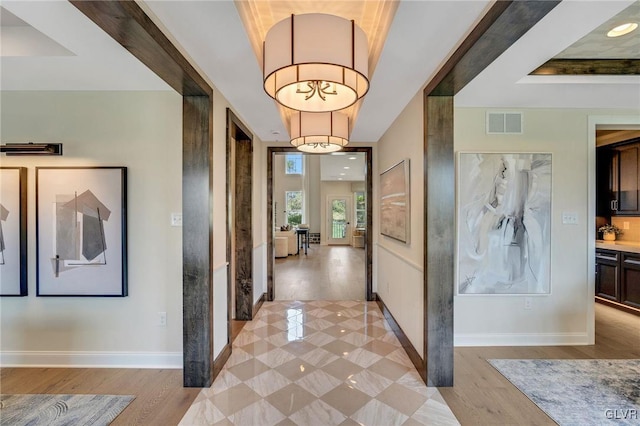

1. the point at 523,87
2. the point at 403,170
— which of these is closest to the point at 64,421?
the point at 403,170

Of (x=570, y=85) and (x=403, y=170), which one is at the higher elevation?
(x=570, y=85)

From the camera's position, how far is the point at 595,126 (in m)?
3.09

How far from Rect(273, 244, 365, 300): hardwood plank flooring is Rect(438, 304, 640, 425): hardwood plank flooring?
216 cm

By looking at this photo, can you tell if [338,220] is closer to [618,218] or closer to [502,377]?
[618,218]

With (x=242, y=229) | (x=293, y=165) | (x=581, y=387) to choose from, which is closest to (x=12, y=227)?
(x=242, y=229)

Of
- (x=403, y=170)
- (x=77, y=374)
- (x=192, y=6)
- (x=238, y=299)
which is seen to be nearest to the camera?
(x=192, y=6)

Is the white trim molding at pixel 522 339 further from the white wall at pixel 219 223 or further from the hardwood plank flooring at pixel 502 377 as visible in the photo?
the white wall at pixel 219 223

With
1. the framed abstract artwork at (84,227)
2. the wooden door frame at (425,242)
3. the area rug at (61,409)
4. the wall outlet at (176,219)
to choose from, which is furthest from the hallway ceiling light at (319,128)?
the area rug at (61,409)

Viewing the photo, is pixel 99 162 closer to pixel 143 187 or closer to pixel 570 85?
pixel 143 187

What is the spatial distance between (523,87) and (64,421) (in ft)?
14.3

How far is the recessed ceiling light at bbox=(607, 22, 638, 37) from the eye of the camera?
2.04 metres

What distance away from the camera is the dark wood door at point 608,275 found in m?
4.02

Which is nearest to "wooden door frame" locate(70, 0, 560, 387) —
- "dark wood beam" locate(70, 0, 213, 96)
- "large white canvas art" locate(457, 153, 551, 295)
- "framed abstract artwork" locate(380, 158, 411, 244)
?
"dark wood beam" locate(70, 0, 213, 96)

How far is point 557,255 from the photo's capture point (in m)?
3.03
